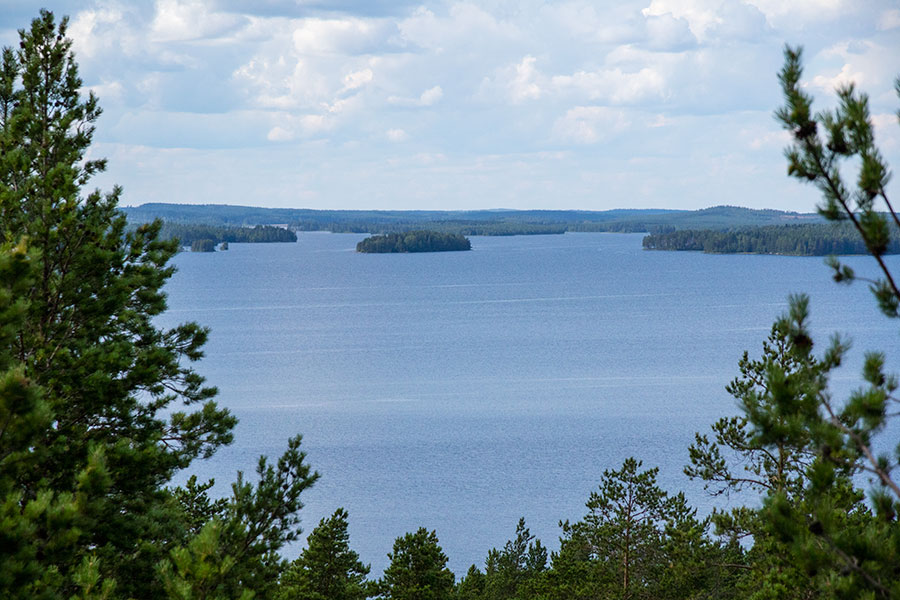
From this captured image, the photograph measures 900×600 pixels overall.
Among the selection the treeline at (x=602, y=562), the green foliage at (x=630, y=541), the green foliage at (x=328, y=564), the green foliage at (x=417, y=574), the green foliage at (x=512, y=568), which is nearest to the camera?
the treeline at (x=602, y=562)

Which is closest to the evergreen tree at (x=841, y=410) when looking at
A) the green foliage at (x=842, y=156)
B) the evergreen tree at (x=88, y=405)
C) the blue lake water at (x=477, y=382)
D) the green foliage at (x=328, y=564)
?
the green foliage at (x=842, y=156)

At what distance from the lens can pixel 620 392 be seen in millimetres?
58531

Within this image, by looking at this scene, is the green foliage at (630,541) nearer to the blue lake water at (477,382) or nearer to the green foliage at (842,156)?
the blue lake water at (477,382)

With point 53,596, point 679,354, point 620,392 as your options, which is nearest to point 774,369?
point 53,596

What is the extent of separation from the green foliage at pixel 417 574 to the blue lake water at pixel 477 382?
9.23 m

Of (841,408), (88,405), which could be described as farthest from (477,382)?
(841,408)

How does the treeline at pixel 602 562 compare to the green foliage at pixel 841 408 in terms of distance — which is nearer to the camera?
the green foliage at pixel 841 408

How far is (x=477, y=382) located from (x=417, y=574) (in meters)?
44.0

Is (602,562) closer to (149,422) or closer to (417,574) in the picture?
(417,574)

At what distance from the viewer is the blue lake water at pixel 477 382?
41.0 meters

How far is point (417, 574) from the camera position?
1988 cm

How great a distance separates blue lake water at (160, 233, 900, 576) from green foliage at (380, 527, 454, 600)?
9230 millimetres

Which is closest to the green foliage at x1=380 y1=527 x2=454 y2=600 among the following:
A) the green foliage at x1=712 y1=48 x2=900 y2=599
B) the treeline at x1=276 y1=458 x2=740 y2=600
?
the treeline at x1=276 y1=458 x2=740 y2=600

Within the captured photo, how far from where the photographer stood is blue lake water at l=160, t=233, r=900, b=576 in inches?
1615
